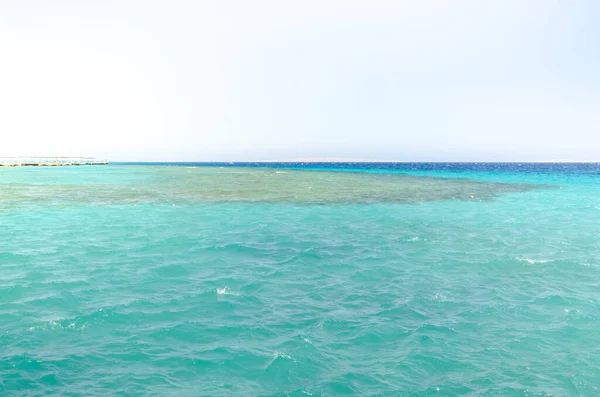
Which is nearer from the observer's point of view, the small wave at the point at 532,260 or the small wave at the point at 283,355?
the small wave at the point at 283,355

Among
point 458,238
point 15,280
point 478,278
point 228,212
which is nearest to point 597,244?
point 458,238

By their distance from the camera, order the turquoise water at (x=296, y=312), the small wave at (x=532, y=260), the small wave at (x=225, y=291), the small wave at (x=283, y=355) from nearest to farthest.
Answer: the turquoise water at (x=296, y=312) → the small wave at (x=283, y=355) → the small wave at (x=225, y=291) → the small wave at (x=532, y=260)

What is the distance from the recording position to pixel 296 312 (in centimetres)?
1530

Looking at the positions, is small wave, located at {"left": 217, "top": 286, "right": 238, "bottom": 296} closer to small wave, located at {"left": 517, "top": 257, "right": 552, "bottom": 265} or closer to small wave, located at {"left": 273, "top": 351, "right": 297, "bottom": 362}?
small wave, located at {"left": 273, "top": 351, "right": 297, "bottom": 362}

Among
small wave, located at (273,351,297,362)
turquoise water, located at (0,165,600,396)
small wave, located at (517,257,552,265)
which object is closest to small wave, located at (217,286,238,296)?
turquoise water, located at (0,165,600,396)

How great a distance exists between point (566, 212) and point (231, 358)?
4581cm

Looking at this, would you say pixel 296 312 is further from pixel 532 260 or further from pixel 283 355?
pixel 532 260

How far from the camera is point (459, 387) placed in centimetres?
1080

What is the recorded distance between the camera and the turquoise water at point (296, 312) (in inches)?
435

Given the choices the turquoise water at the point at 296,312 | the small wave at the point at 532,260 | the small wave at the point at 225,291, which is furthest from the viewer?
the small wave at the point at 532,260

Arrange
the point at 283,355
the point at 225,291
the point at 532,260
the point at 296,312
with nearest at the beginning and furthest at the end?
the point at 283,355 < the point at 296,312 < the point at 225,291 < the point at 532,260

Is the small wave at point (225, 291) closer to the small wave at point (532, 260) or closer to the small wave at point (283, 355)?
the small wave at point (283, 355)

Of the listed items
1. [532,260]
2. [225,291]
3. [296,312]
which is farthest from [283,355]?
[532,260]

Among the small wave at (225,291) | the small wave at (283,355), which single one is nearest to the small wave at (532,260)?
the small wave at (225,291)
